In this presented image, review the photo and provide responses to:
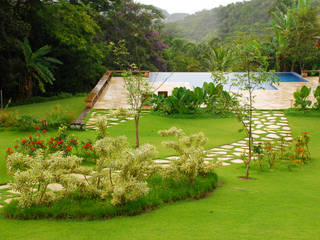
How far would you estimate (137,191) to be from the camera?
4832 millimetres

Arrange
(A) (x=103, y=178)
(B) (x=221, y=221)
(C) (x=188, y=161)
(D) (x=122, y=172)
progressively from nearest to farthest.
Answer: (B) (x=221, y=221), (D) (x=122, y=172), (A) (x=103, y=178), (C) (x=188, y=161)

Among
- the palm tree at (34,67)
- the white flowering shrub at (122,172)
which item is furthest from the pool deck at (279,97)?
the white flowering shrub at (122,172)

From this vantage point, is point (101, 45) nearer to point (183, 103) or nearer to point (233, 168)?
point (183, 103)

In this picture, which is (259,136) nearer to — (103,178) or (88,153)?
(88,153)

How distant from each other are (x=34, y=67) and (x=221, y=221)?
1432cm

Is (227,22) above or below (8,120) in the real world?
above

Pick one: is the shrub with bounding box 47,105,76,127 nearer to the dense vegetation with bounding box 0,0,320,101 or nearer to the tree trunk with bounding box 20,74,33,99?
the dense vegetation with bounding box 0,0,320,101

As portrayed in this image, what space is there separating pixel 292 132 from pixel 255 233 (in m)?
7.84

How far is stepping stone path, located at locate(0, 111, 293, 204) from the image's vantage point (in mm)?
6005

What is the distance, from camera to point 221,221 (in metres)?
4.43

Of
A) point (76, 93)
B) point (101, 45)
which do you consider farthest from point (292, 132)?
point (101, 45)

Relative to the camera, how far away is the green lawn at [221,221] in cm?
407

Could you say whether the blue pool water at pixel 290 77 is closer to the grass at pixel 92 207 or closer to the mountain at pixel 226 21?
the mountain at pixel 226 21

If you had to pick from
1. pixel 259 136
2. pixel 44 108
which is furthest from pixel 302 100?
pixel 44 108
